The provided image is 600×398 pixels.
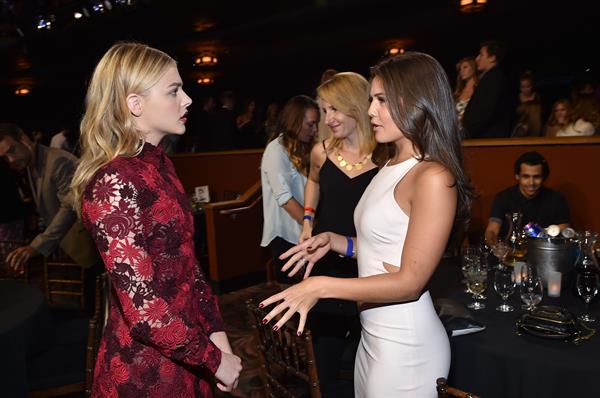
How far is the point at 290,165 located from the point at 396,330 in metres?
1.95

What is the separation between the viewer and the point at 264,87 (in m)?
12.8

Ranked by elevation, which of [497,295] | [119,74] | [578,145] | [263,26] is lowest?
[497,295]

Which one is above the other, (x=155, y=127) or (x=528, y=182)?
(x=155, y=127)

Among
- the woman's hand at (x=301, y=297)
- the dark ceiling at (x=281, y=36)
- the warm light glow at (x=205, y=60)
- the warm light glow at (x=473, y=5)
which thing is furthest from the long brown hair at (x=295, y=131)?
the warm light glow at (x=205, y=60)

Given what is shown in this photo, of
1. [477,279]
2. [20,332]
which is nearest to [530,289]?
[477,279]

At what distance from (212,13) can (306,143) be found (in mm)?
7661

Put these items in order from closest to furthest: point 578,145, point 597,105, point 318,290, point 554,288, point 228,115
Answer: point 318,290 → point 554,288 → point 578,145 → point 597,105 → point 228,115

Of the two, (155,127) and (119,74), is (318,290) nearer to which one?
(155,127)

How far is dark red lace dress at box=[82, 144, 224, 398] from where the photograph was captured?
1207mm

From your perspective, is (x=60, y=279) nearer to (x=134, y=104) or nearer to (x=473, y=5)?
(x=134, y=104)

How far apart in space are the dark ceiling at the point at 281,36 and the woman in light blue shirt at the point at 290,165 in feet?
20.5

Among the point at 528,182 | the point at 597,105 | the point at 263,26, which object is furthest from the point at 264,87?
the point at 528,182

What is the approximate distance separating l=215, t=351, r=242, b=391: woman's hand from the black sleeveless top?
3.75 ft

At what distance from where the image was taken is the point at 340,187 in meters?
2.50
